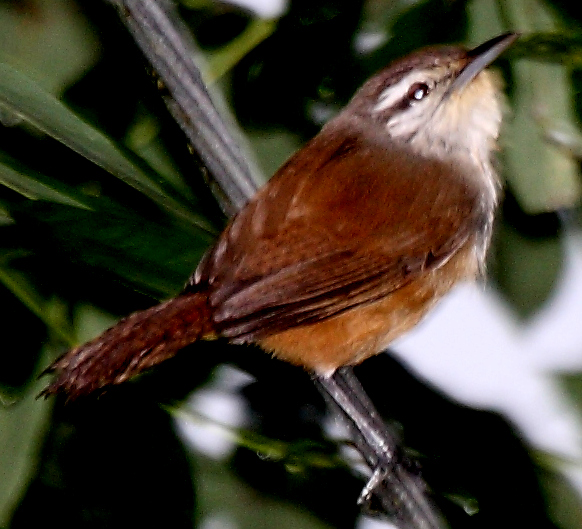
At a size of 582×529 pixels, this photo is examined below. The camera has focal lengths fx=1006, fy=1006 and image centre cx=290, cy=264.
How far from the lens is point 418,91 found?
6.79 feet

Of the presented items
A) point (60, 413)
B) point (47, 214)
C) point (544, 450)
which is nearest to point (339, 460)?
point (544, 450)

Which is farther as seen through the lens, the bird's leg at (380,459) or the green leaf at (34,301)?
the green leaf at (34,301)

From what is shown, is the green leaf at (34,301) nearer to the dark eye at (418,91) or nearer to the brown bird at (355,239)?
the brown bird at (355,239)

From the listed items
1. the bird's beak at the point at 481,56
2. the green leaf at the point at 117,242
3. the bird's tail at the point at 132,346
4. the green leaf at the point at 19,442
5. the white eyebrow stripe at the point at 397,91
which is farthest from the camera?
the white eyebrow stripe at the point at 397,91

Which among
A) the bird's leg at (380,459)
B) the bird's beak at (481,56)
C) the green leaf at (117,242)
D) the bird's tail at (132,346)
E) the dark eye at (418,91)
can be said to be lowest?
the bird's leg at (380,459)

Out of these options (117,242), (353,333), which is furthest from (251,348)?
(117,242)

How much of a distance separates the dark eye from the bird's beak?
0.05 metres

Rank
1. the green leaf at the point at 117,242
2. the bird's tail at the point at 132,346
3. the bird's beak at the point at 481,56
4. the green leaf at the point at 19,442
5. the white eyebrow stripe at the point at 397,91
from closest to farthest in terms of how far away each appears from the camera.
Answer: the green leaf at the point at 117,242 → the bird's tail at the point at 132,346 → the green leaf at the point at 19,442 → the bird's beak at the point at 481,56 → the white eyebrow stripe at the point at 397,91

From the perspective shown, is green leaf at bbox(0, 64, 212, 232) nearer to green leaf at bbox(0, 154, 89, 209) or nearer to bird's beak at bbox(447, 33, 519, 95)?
green leaf at bbox(0, 154, 89, 209)

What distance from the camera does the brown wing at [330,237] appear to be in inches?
65.4

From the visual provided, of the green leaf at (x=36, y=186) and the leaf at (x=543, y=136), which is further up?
the green leaf at (x=36, y=186)

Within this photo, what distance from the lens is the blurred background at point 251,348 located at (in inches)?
69.6

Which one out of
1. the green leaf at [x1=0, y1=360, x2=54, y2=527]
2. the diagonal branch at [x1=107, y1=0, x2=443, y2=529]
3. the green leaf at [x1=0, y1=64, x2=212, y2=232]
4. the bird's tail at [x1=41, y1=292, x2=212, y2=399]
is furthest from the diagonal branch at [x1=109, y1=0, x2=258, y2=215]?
the green leaf at [x1=0, y1=360, x2=54, y2=527]

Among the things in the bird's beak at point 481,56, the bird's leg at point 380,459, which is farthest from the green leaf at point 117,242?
the bird's beak at point 481,56
